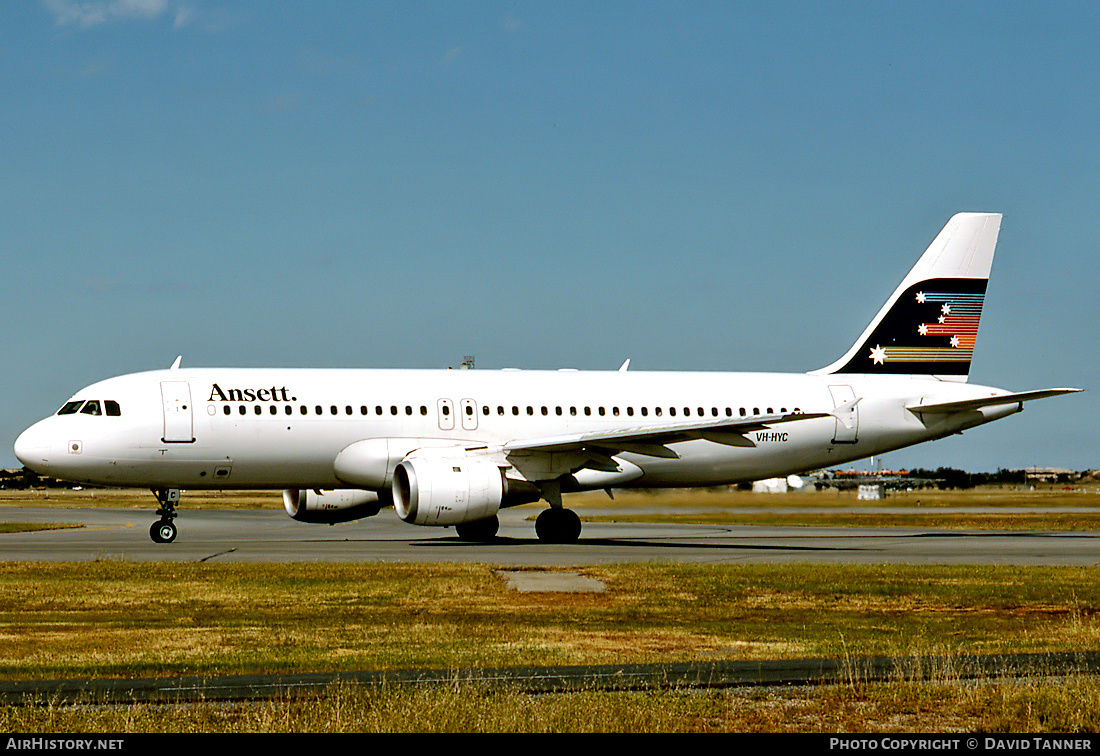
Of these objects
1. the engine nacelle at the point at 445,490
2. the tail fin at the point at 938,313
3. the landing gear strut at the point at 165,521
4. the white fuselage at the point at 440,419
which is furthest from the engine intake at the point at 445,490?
the tail fin at the point at 938,313

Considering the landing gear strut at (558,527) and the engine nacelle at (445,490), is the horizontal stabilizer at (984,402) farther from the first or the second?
the engine nacelle at (445,490)

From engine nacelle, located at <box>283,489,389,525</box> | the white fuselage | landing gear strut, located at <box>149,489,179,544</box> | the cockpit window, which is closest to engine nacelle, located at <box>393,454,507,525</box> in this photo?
the white fuselage

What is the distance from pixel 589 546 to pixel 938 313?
1386 centimetres

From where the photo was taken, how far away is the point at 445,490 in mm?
26781

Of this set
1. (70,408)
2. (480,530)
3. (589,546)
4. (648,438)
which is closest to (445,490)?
(589,546)

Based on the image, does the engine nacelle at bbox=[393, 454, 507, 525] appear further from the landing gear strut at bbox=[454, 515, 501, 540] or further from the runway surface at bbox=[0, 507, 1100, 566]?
the landing gear strut at bbox=[454, 515, 501, 540]

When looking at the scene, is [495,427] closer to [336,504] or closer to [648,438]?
[648,438]

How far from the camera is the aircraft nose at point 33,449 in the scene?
2755 centimetres

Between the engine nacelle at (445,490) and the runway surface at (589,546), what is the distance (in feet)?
2.38

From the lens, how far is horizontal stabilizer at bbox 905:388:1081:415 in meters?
30.7

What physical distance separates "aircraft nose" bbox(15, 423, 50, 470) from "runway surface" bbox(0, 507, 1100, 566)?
69.7 inches

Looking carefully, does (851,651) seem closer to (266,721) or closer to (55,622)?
(266,721)

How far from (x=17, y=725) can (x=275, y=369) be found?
869 inches

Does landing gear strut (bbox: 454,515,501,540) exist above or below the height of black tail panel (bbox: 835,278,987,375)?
below
